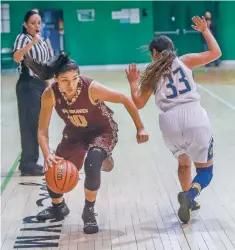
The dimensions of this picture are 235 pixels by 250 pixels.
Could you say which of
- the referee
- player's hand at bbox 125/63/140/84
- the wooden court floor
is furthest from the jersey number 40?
the referee

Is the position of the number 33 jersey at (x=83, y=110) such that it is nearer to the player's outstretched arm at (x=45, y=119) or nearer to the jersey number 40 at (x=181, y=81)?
the player's outstretched arm at (x=45, y=119)

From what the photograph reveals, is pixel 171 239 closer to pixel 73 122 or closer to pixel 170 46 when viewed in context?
pixel 73 122

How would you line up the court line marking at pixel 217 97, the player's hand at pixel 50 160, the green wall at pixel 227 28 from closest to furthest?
the player's hand at pixel 50 160 < the court line marking at pixel 217 97 < the green wall at pixel 227 28

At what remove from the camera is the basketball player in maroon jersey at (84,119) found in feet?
15.4

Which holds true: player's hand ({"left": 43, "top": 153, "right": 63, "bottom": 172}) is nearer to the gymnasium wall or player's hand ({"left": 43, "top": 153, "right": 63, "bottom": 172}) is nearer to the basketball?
the basketball

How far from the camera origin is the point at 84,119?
15.9 feet

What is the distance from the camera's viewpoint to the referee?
6504 mm

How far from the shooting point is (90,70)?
2283cm

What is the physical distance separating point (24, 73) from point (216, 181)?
248 centimetres

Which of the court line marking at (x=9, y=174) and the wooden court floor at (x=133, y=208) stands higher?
the wooden court floor at (x=133, y=208)

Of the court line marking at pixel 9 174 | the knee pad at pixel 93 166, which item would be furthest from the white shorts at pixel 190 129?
the court line marking at pixel 9 174

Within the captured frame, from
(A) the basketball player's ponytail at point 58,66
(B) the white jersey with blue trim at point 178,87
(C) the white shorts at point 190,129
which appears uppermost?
(A) the basketball player's ponytail at point 58,66

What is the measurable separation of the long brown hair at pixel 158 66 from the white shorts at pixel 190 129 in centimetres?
28

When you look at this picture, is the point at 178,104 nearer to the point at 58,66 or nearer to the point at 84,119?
the point at 84,119
